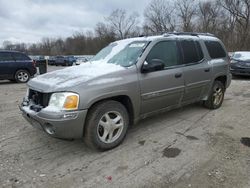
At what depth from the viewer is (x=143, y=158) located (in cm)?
351

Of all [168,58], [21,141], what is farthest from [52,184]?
[168,58]

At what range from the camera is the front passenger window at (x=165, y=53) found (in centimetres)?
430

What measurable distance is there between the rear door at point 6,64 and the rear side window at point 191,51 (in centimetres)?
943

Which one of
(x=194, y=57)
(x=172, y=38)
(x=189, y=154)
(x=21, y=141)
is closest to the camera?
(x=189, y=154)

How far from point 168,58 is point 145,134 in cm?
147

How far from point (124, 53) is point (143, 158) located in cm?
193

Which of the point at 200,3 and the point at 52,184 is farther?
the point at 200,3

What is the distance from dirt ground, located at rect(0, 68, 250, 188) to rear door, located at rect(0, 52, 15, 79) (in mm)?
7281

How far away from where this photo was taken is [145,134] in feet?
14.5

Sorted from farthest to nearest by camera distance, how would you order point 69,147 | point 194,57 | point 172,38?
point 194,57 < point 172,38 < point 69,147

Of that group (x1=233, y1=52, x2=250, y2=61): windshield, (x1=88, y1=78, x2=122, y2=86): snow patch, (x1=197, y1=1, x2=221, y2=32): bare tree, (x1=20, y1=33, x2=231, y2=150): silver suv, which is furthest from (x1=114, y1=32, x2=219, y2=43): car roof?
(x1=197, y1=1, x2=221, y2=32): bare tree

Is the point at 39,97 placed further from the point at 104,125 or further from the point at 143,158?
the point at 143,158

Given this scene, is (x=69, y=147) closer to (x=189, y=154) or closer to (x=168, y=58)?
(x=189, y=154)

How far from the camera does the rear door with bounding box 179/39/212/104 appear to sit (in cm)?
489
